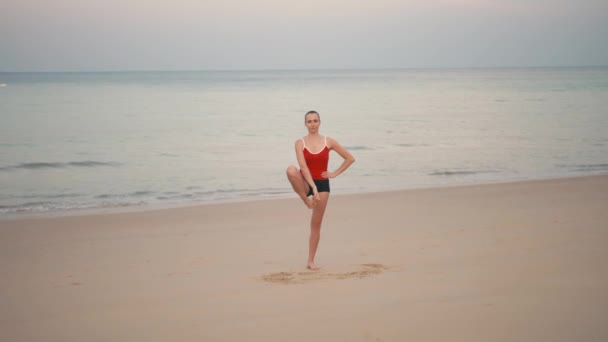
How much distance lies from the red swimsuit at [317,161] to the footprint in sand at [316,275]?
1055 millimetres

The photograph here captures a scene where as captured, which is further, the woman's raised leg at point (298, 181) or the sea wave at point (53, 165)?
the sea wave at point (53, 165)

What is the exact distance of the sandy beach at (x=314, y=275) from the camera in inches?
199

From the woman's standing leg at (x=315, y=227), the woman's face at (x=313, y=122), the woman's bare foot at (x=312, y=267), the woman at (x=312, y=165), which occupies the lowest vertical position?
the woman's bare foot at (x=312, y=267)

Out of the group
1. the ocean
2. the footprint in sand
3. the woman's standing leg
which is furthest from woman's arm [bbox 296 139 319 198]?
the ocean

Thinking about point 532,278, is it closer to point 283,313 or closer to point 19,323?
point 283,313

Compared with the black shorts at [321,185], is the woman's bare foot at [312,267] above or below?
below

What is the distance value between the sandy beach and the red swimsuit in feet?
3.62

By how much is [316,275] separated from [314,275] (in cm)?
2

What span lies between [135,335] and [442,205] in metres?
7.55

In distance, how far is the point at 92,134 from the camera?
98.1ft

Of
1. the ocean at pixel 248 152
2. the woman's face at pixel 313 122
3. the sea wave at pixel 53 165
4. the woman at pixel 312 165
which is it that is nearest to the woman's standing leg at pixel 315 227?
the woman at pixel 312 165

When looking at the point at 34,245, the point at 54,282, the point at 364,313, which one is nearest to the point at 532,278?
the point at 364,313

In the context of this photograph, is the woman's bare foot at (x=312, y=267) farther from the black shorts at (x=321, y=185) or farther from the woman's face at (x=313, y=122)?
the woman's face at (x=313, y=122)

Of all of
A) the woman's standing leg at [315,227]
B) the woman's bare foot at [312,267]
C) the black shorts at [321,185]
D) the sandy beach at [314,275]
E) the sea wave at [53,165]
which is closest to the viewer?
the sandy beach at [314,275]
